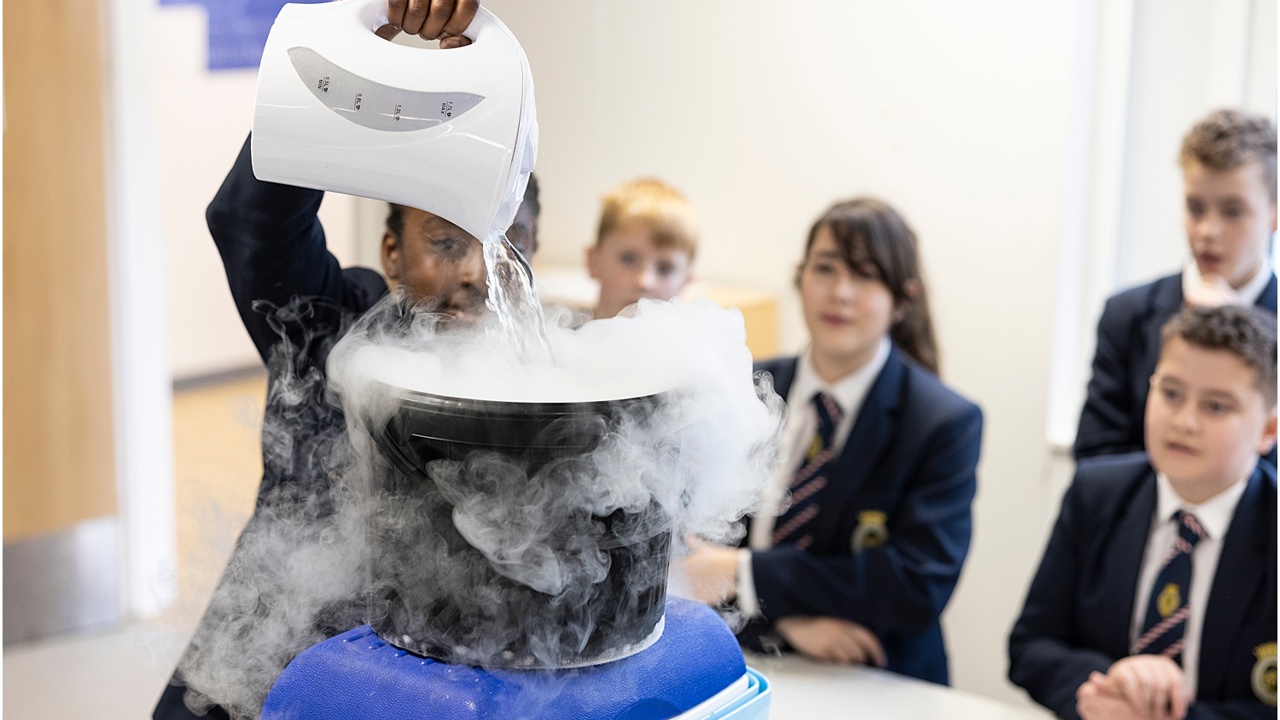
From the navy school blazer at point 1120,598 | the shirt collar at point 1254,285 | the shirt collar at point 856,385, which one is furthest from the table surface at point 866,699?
the shirt collar at point 1254,285

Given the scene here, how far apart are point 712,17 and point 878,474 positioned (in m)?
1.28

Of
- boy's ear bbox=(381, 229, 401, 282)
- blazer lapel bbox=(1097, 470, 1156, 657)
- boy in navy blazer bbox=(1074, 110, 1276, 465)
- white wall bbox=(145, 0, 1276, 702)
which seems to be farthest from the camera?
white wall bbox=(145, 0, 1276, 702)

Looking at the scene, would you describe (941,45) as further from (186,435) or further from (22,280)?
(186,435)

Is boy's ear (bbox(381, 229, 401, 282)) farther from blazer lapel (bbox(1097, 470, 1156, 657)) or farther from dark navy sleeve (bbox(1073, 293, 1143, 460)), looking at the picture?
dark navy sleeve (bbox(1073, 293, 1143, 460))

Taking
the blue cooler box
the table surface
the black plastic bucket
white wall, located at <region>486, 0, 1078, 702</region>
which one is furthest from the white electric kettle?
white wall, located at <region>486, 0, 1078, 702</region>

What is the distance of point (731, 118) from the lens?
285 cm

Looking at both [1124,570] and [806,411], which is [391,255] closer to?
[806,411]

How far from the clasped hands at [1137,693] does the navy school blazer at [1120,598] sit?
44 mm

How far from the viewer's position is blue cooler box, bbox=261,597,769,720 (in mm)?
765

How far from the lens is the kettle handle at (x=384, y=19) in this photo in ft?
2.76

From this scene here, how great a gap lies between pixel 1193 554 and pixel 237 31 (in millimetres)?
2551

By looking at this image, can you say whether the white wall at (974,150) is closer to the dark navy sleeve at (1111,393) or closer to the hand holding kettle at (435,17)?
the dark navy sleeve at (1111,393)

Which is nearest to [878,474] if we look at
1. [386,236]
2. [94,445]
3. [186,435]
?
[386,236]

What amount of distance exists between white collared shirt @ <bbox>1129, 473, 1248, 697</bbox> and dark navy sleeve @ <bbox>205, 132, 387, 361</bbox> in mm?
1230
